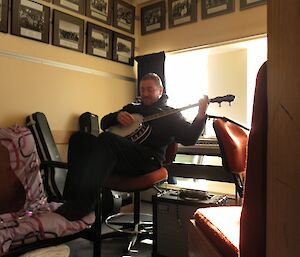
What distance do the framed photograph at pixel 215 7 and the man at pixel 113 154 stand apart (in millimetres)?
1448

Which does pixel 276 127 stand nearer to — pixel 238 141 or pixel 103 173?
pixel 238 141

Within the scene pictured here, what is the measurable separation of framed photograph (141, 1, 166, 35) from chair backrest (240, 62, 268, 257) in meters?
3.17

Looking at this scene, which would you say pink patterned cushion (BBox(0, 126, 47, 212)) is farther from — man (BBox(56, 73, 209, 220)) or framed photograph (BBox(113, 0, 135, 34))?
framed photograph (BBox(113, 0, 135, 34))

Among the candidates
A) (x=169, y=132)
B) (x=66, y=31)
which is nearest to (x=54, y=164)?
(x=169, y=132)

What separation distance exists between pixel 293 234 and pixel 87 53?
9.87 ft

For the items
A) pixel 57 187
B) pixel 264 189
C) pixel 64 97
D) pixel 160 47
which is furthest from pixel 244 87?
pixel 264 189

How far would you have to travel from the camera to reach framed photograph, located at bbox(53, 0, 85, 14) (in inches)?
115

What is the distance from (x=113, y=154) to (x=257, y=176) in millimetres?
1393

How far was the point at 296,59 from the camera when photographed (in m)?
0.43

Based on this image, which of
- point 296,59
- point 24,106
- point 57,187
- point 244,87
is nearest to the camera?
point 296,59

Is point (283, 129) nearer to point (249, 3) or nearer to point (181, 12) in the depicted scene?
point (249, 3)

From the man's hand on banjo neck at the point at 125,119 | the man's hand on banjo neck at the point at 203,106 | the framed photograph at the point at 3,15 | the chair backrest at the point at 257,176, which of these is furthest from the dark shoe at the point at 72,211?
the framed photograph at the point at 3,15

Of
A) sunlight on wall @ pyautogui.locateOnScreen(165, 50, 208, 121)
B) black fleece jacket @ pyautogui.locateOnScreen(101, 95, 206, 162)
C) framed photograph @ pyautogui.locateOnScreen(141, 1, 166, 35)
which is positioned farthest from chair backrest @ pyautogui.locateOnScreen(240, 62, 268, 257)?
framed photograph @ pyautogui.locateOnScreen(141, 1, 166, 35)

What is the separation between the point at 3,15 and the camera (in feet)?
8.08
